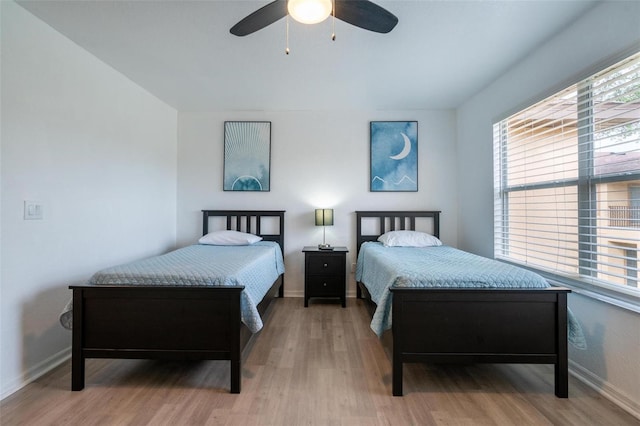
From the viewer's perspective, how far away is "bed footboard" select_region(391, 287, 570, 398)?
5.26 ft

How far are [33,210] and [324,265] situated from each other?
2.48 meters

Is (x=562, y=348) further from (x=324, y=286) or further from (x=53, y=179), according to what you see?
(x=53, y=179)

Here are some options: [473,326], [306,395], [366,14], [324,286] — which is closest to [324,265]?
[324,286]

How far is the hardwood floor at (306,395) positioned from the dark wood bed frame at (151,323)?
0.70ft

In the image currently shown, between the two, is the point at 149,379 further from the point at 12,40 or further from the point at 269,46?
the point at 269,46

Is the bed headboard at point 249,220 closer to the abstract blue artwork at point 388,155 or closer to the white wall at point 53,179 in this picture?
the white wall at point 53,179

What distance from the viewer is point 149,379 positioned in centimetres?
176

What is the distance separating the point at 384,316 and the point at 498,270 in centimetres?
82

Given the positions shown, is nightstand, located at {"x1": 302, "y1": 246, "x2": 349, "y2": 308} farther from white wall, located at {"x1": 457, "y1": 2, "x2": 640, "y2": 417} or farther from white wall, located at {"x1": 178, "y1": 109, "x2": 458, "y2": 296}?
white wall, located at {"x1": 457, "y1": 2, "x2": 640, "y2": 417}

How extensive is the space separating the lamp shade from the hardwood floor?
1501 mm

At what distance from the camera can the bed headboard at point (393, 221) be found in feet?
11.3

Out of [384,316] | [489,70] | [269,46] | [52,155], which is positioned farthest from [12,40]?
[489,70]

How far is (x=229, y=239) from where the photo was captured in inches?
124

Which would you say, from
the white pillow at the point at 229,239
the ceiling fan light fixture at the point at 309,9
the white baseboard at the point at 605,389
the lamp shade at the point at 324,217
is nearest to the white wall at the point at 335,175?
the lamp shade at the point at 324,217
